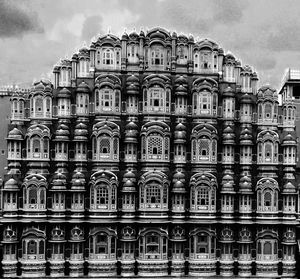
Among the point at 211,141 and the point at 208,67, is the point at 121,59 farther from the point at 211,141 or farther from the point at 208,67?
the point at 211,141

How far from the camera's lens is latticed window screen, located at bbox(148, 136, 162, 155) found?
3117cm

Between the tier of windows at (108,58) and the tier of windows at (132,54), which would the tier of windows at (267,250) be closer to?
the tier of windows at (132,54)

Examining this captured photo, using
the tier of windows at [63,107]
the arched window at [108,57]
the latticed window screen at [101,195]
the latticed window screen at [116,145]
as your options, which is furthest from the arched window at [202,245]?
the arched window at [108,57]

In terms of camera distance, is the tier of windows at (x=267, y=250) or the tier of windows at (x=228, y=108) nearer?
the tier of windows at (x=267, y=250)

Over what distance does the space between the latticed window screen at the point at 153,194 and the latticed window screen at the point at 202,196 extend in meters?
2.62

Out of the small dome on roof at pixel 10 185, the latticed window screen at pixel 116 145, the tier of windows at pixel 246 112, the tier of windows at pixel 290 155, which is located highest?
the tier of windows at pixel 246 112

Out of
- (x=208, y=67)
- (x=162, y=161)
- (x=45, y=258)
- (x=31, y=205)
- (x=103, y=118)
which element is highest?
(x=208, y=67)

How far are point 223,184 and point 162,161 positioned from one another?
4246 mm

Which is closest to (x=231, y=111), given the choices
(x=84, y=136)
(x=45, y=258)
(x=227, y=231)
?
(x=227, y=231)

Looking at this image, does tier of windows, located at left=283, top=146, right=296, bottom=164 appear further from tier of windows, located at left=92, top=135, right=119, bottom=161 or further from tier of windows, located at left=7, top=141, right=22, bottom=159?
tier of windows, located at left=7, top=141, right=22, bottom=159

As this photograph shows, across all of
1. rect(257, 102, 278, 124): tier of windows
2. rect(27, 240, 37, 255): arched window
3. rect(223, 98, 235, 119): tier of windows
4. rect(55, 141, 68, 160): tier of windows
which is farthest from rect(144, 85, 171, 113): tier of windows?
rect(27, 240, 37, 255): arched window

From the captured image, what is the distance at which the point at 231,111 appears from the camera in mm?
31844

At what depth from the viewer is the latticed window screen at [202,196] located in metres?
31.0

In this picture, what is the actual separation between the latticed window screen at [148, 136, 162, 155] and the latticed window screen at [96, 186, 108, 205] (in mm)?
3872
